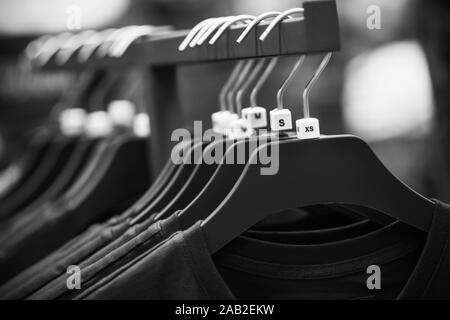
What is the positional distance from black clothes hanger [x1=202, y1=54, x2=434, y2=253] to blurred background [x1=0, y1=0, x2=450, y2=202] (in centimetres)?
198

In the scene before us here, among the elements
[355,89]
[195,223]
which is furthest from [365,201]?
[355,89]

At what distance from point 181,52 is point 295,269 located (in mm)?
449

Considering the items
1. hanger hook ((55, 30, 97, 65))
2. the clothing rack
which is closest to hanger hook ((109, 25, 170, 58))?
the clothing rack

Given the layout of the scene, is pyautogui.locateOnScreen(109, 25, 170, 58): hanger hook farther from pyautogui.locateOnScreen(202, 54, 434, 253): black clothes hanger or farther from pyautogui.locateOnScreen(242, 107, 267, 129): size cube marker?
pyautogui.locateOnScreen(202, 54, 434, 253): black clothes hanger

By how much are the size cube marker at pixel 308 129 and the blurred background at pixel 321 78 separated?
2.03 metres

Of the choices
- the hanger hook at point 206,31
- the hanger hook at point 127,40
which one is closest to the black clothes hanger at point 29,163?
the hanger hook at point 127,40

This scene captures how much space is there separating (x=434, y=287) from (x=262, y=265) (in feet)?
0.83

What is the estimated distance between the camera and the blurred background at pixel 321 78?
3.22 m

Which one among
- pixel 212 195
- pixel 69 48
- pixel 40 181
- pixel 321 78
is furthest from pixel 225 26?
pixel 321 78

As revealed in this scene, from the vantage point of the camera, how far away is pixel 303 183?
3.17 feet

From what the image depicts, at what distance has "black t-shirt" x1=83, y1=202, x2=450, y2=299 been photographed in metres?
0.95

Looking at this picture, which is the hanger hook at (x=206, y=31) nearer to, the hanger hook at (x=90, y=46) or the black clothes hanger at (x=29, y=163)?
the hanger hook at (x=90, y=46)

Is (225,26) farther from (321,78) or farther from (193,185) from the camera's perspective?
(321,78)

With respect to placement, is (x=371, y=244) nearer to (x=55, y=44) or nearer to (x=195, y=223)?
(x=195, y=223)
